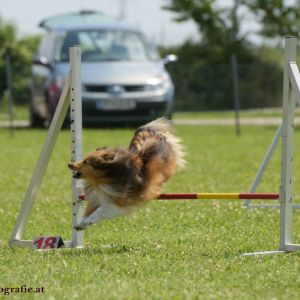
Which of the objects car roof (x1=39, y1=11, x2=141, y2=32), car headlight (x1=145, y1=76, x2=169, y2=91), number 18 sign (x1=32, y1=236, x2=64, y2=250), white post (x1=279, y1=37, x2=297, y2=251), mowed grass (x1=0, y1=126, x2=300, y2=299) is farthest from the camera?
car roof (x1=39, y1=11, x2=141, y2=32)

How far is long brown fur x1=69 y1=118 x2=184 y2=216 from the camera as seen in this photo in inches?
276

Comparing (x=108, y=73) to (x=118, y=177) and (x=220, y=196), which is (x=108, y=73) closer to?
(x=118, y=177)

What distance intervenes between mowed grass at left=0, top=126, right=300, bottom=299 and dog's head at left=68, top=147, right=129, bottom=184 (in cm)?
55

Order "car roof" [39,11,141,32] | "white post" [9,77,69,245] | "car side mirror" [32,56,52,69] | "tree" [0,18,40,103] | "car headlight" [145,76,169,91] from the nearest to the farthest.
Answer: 1. "white post" [9,77,69,245]
2. "car headlight" [145,76,169,91]
3. "car side mirror" [32,56,52,69]
4. "car roof" [39,11,141,32]
5. "tree" [0,18,40,103]

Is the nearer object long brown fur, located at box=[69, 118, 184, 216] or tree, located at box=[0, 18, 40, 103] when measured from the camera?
long brown fur, located at box=[69, 118, 184, 216]

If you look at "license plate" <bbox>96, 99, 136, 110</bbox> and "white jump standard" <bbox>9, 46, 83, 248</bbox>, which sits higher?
"white jump standard" <bbox>9, 46, 83, 248</bbox>

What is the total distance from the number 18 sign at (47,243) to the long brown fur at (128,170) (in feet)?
1.01

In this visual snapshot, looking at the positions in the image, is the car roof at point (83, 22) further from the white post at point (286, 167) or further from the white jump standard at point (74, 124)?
the white post at point (286, 167)

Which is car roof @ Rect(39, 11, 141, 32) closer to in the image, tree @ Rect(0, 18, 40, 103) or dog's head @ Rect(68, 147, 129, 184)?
tree @ Rect(0, 18, 40, 103)

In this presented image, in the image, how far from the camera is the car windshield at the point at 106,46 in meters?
→ 18.8

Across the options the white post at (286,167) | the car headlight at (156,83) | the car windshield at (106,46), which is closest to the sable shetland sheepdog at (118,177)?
the white post at (286,167)

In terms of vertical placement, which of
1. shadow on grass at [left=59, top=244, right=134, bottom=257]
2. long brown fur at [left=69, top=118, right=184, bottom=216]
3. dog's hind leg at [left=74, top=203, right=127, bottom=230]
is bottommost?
shadow on grass at [left=59, top=244, right=134, bottom=257]

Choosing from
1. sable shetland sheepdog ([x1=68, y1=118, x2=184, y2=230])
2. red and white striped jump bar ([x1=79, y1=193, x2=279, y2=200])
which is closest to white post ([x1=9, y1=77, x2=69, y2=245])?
sable shetland sheepdog ([x1=68, y1=118, x2=184, y2=230])

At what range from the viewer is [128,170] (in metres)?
7.07
